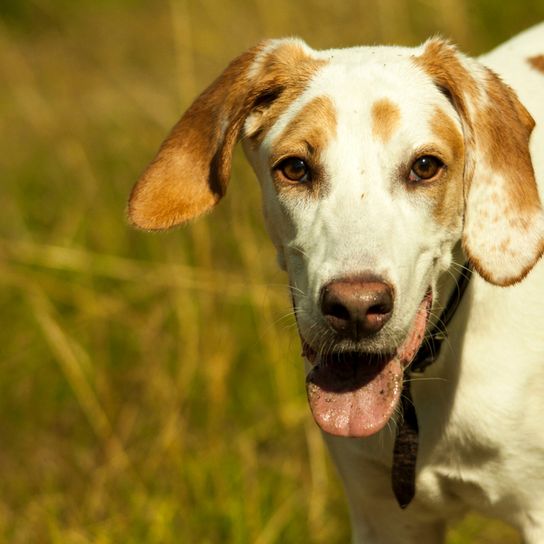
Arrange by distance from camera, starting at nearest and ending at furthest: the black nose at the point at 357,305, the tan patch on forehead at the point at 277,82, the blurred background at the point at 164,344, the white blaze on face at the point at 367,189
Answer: the black nose at the point at 357,305 → the white blaze on face at the point at 367,189 → the tan patch on forehead at the point at 277,82 → the blurred background at the point at 164,344

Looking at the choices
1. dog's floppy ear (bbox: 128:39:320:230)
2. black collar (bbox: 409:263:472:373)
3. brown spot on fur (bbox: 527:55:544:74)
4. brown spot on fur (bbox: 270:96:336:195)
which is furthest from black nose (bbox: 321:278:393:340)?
brown spot on fur (bbox: 527:55:544:74)

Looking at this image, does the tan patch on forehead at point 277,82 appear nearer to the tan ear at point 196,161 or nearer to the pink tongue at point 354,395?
the tan ear at point 196,161

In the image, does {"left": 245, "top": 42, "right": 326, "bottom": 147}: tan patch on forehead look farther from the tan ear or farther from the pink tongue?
the pink tongue

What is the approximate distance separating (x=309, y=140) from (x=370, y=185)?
→ 7.3 inches

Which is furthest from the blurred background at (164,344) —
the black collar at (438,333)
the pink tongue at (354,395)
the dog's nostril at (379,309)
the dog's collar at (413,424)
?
the dog's nostril at (379,309)

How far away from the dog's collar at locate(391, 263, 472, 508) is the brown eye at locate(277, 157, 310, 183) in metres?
0.49

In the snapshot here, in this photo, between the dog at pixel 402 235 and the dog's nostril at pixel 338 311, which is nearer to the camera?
the dog's nostril at pixel 338 311

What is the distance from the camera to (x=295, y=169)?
291 cm

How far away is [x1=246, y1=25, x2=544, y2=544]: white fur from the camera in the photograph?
2.76 meters

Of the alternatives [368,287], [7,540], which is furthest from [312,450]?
[368,287]

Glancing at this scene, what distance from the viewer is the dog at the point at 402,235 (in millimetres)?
2773

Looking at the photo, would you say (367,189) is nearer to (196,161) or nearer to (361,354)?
(361,354)

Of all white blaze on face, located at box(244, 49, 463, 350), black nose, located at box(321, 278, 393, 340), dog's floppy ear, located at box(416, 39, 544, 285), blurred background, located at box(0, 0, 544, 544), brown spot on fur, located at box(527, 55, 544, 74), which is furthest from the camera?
blurred background, located at box(0, 0, 544, 544)

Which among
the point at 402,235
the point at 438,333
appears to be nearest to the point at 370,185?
the point at 402,235
